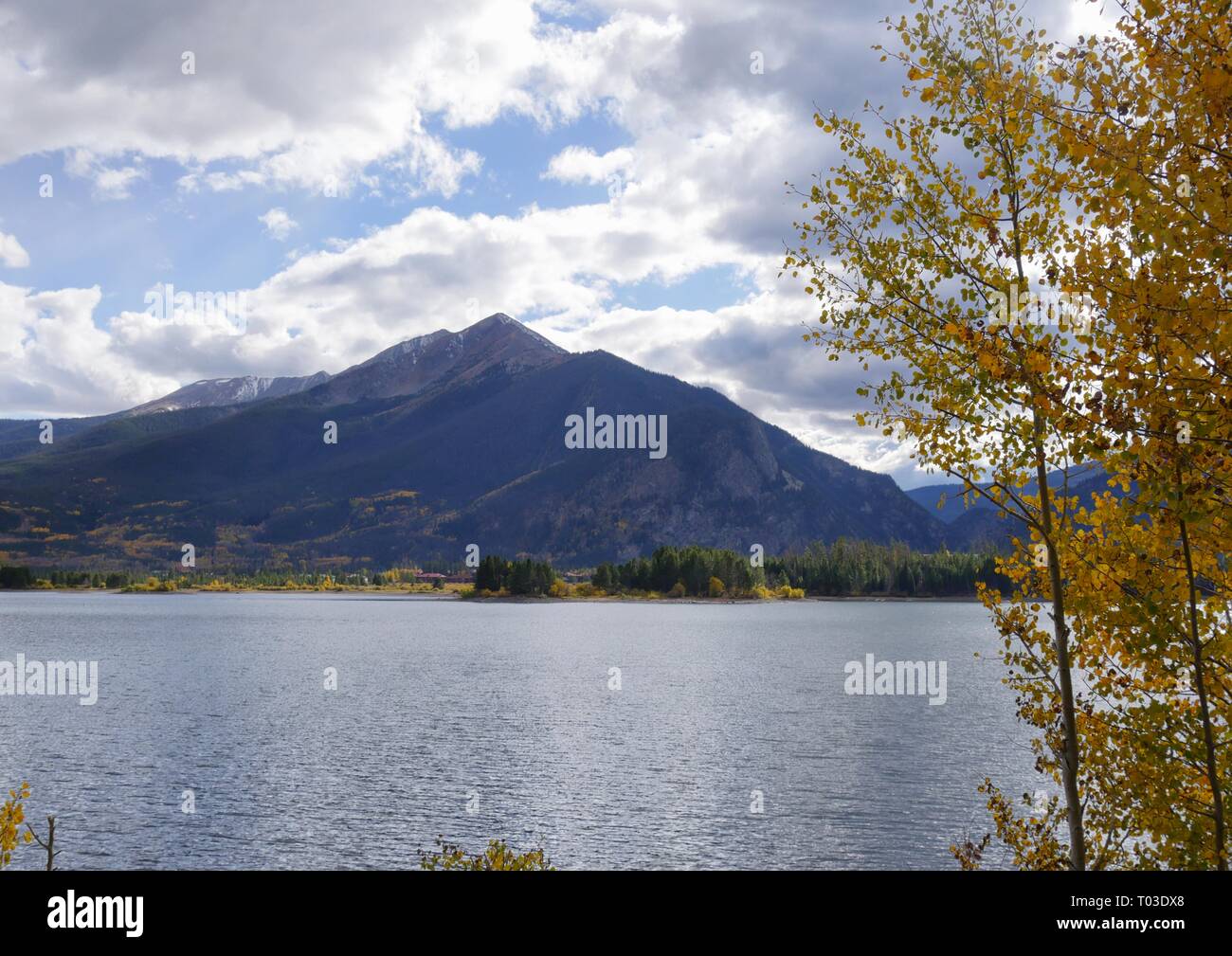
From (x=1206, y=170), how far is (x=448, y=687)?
94505 mm

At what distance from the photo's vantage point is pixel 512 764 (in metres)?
60.2

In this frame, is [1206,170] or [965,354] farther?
[965,354]

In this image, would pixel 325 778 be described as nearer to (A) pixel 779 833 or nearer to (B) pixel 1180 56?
(A) pixel 779 833

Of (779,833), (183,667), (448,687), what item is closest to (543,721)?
(448,687)

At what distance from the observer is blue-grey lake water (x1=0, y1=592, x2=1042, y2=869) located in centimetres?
4247

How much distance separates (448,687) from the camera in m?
97.2

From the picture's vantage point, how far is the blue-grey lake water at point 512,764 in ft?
139
